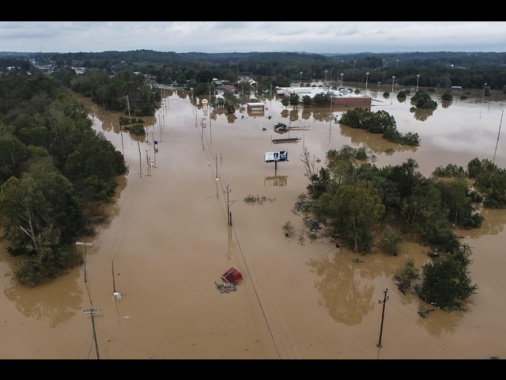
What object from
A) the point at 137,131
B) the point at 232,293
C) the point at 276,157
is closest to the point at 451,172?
the point at 276,157

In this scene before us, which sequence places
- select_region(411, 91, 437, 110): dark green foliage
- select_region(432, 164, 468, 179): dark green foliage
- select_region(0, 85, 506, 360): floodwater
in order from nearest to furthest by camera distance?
select_region(0, 85, 506, 360): floodwater < select_region(432, 164, 468, 179): dark green foliage < select_region(411, 91, 437, 110): dark green foliage

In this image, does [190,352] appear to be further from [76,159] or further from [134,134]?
[134,134]

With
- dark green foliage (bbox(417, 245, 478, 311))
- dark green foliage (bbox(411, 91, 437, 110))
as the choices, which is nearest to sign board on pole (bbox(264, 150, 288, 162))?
dark green foliage (bbox(417, 245, 478, 311))

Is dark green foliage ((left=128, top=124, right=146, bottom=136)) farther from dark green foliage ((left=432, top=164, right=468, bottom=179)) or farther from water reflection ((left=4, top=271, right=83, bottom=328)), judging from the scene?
dark green foliage ((left=432, top=164, right=468, bottom=179))

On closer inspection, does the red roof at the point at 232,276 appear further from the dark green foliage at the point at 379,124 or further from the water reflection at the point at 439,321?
the dark green foliage at the point at 379,124

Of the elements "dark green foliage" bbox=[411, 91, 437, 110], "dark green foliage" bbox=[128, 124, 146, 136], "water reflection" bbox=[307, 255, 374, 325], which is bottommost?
"water reflection" bbox=[307, 255, 374, 325]

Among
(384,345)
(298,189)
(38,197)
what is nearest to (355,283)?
(384,345)

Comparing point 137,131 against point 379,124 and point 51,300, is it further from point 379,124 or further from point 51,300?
point 51,300
